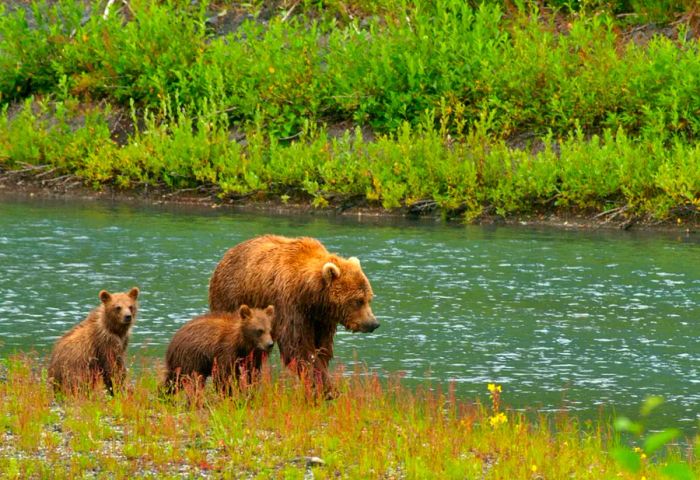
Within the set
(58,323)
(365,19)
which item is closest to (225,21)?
(365,19)

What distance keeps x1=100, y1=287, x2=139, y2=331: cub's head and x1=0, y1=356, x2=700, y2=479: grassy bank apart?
50cm

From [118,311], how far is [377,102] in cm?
A: 1465

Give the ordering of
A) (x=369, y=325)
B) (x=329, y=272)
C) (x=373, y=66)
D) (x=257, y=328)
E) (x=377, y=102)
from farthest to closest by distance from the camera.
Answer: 1. (x=377, y=102)
2. (x=373, y=66)
3. (x=369, y=325)
4. (x=329, y=272)
5. (x=257, y=328)

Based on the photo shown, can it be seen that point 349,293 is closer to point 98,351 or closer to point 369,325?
point 369,325

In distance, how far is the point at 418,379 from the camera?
11367mm

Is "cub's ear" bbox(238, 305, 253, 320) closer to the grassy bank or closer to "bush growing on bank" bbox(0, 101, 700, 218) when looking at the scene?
the grassy bank

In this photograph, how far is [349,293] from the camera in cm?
1010

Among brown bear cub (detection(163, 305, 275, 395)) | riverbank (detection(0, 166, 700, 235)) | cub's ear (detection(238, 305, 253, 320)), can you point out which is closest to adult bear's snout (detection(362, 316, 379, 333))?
brown bear cub (detection(163, 305, 275, 395))

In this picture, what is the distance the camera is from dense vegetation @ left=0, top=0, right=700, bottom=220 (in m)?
21.7

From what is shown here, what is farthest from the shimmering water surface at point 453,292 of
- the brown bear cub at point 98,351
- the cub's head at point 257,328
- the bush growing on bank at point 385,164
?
the brown bear cub at point 98,351

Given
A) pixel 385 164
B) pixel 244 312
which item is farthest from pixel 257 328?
pixel 385 164

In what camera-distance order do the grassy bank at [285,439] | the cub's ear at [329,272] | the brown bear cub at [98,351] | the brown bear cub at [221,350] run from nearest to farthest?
1. the grassy bank at [285,439]
2. the brown bear cub at [221,350]
3. the brown bear cub at [98,351]
4. the cub's ear at [329,272]

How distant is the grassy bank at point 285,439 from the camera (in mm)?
7762

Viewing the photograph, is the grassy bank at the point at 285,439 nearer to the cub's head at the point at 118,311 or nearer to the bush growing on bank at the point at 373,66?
the cub's head at the point at 118,311
